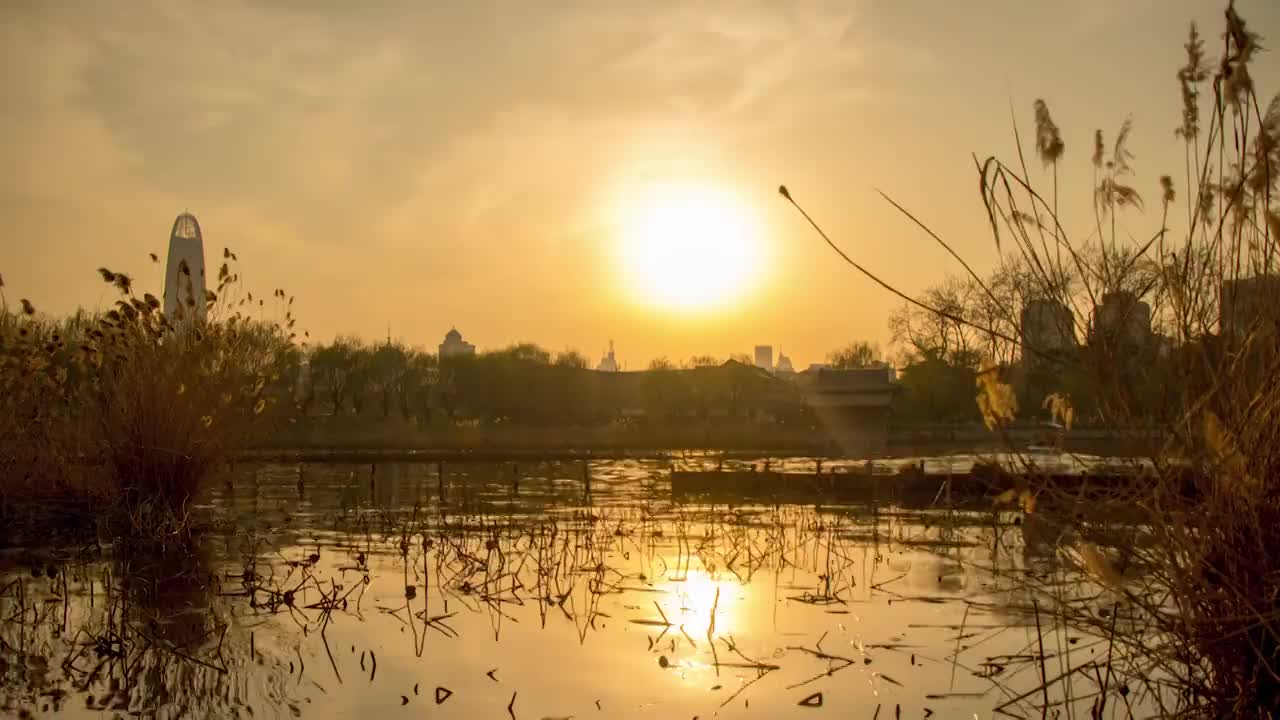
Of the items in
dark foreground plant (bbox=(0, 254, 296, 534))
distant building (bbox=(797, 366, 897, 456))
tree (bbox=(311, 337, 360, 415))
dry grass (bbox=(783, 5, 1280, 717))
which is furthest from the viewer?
tree (bbox=(311, 337, 360, 415))

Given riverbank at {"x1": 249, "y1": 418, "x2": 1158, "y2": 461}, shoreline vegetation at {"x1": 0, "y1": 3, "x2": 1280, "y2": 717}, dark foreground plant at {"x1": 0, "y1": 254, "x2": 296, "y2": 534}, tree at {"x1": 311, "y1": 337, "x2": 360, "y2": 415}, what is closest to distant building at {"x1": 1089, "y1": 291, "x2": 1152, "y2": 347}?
shoreline vegetation at {"x1": 0, "y1": 3, "x2": 1280, "y2": 717}

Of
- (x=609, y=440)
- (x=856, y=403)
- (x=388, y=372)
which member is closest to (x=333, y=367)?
(x=388, y=372)

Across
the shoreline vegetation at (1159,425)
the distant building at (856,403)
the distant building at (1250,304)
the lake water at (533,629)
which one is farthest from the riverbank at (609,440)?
the distant building at (1250,304)

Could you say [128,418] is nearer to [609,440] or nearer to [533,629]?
[533,629]

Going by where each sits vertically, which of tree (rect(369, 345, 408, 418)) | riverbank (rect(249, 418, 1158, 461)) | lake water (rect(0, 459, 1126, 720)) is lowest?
lake water (rect(0, 459, 1126, 720))

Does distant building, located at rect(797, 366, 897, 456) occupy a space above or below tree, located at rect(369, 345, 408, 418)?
below

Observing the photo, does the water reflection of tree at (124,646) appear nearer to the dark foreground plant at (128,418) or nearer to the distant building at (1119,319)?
the dark foreground plant at (128,418)

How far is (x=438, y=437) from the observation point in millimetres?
66125

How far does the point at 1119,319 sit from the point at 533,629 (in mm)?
5629

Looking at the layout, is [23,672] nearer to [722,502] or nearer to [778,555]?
[778,555]

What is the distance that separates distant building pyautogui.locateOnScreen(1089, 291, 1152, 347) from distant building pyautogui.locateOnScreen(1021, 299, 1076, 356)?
0.12 metres

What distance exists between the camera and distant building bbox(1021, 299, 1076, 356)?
209 inches

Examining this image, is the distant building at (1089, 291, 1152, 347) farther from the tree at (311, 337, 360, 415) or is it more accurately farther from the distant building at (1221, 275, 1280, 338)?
the tree at (311, 337, 360, 415)

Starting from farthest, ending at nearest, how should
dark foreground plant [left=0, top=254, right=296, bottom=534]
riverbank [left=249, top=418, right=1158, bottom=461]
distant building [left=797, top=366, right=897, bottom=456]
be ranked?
1. distant building [left=797, top=366, right=897, bottom=456]
2. riverbank [left=249, top=418, right=1158, bottom=461]
3. dark foreground plant [left=0, top=254, right=296, bottom=534]
